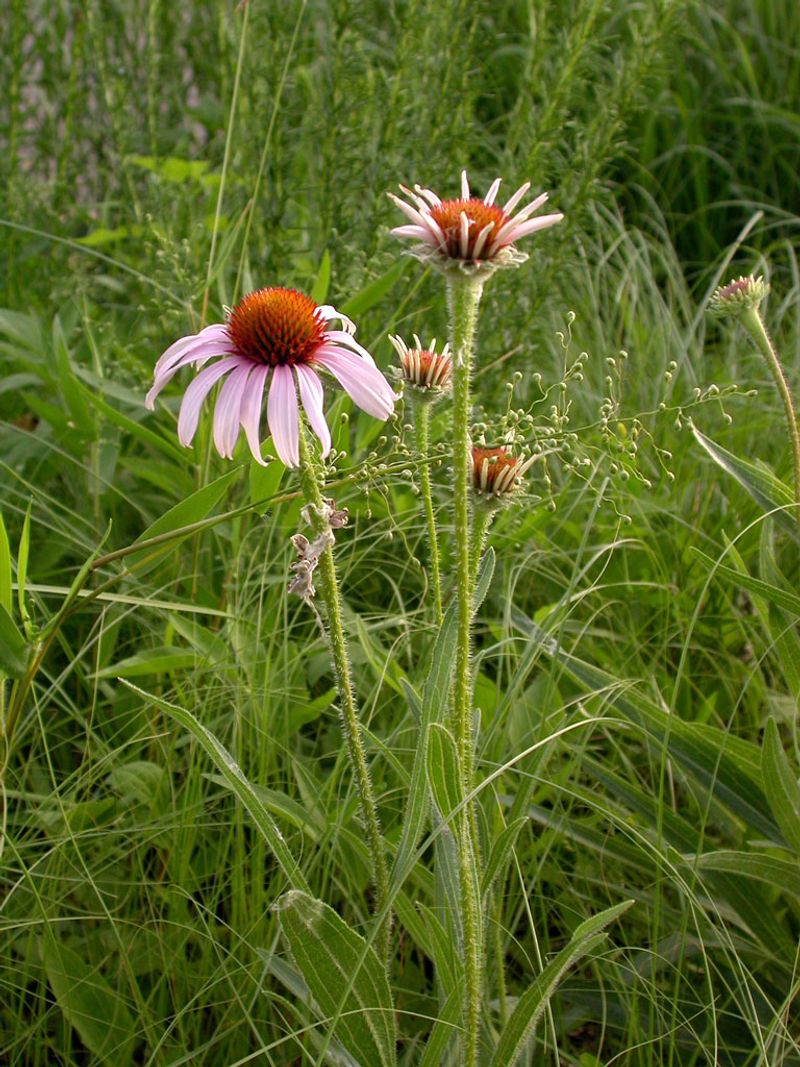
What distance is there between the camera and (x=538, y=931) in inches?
60.7

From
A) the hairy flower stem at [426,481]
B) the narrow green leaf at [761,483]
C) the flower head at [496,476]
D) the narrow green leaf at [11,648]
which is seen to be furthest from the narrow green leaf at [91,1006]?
the narrow green leaf at [761,483]

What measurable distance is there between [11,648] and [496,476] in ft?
1.70

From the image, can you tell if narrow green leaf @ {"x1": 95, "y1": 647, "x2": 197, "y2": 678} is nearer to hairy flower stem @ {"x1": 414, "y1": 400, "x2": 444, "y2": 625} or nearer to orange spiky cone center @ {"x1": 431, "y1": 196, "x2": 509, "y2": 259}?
hairy flower stem @ {"x1": 414, "y1": 400, "x2": 444, "y2": 625}

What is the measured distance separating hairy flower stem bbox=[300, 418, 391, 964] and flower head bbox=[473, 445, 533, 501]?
0.14 metres

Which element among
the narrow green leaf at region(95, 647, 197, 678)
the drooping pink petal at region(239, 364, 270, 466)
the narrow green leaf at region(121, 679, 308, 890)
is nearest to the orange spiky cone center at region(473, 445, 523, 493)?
the drooping pink petal at region(239, 364, 270, 466)

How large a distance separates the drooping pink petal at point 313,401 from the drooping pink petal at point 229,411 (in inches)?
1.7

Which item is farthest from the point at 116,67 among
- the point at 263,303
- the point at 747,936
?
the point at 747,936

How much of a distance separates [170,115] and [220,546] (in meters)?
1.93

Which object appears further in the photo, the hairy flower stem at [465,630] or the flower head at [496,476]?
the flower head at [496,476]

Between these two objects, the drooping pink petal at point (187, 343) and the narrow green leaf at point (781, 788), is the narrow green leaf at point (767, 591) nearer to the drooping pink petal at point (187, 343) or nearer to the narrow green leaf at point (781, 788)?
the narrow green leaf at point (781, 788)

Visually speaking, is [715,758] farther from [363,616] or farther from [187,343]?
Result: [187,343]

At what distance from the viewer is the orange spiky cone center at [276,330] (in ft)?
3.15

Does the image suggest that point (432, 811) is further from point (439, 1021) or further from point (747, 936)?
point (747, 936)

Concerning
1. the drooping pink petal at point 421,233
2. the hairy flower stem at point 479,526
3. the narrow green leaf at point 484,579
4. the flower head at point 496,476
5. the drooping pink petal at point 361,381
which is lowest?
the narrow green leaf at point 484,579
